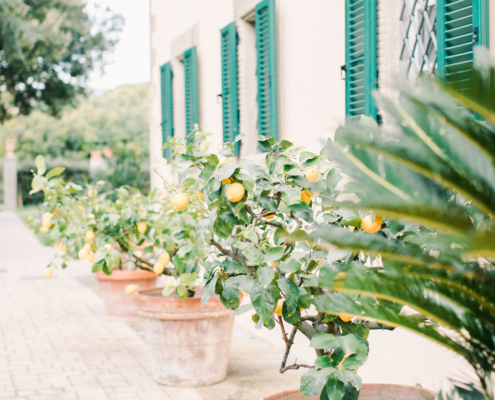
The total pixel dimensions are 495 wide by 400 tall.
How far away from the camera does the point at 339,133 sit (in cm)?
119

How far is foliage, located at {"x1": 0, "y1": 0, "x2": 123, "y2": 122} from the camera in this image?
16.6 meters

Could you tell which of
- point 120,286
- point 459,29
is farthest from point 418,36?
point 120,286

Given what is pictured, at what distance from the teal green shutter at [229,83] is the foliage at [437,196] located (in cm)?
523

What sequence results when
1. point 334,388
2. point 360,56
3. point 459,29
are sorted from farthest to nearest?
point 360,56 < point 459,29 < point 334,388

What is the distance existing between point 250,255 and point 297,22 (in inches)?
138

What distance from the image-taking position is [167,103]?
357 inches

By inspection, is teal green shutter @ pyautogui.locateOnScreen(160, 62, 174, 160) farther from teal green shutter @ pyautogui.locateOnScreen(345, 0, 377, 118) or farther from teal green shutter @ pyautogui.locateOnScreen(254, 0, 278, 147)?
teal green shutter @ pyautogui.locateOnScreen(345, 0, 377, 118)

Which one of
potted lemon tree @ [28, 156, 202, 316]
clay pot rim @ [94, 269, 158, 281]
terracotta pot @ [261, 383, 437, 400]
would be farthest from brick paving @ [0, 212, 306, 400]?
terracotta pot @ [261, 383, 437, 400]

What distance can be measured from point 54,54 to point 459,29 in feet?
51.3

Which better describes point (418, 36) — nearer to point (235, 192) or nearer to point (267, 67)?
point (235, 192)

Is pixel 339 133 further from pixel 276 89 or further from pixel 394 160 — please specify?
pixel 276 89

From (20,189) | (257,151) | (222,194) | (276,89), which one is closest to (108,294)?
(257,151)

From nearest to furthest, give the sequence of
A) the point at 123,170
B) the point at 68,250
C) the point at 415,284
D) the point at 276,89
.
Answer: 1. the point at 415,284
2. the point at 68,250
3. the point at 276,89
4. the point at 123,170

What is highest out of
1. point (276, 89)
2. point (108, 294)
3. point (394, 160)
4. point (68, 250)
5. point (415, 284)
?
point (276, 89)
